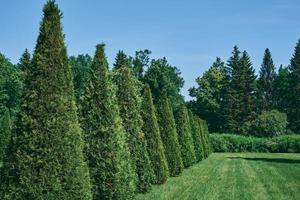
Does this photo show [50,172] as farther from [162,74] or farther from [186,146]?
[162,74]

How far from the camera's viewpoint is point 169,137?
29.7 meters

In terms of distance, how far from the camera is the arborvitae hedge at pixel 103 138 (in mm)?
16203

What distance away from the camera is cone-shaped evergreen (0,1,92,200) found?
11.7 m

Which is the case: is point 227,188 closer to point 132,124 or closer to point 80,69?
point 132,124

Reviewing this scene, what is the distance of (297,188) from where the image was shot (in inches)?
968

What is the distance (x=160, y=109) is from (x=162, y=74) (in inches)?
2665

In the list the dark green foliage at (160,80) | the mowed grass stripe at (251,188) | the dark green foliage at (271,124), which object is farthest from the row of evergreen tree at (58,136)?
the dark green foliage at (160,80)

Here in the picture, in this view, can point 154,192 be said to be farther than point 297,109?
No

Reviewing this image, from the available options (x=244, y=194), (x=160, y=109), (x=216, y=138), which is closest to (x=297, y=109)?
(x=216, y=138)

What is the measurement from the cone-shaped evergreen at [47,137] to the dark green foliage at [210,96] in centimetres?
9267

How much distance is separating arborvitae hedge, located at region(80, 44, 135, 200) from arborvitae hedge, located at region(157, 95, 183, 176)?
39.5 ft

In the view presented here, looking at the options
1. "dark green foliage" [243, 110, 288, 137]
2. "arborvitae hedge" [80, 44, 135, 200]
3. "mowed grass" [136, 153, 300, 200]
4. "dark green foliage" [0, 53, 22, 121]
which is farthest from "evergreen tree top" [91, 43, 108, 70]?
"dark green foliage" [243, 110, 288, 137]

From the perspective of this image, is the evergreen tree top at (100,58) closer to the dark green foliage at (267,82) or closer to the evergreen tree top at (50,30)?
the evergreen tree top at (50,30)

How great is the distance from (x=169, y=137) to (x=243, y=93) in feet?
254
